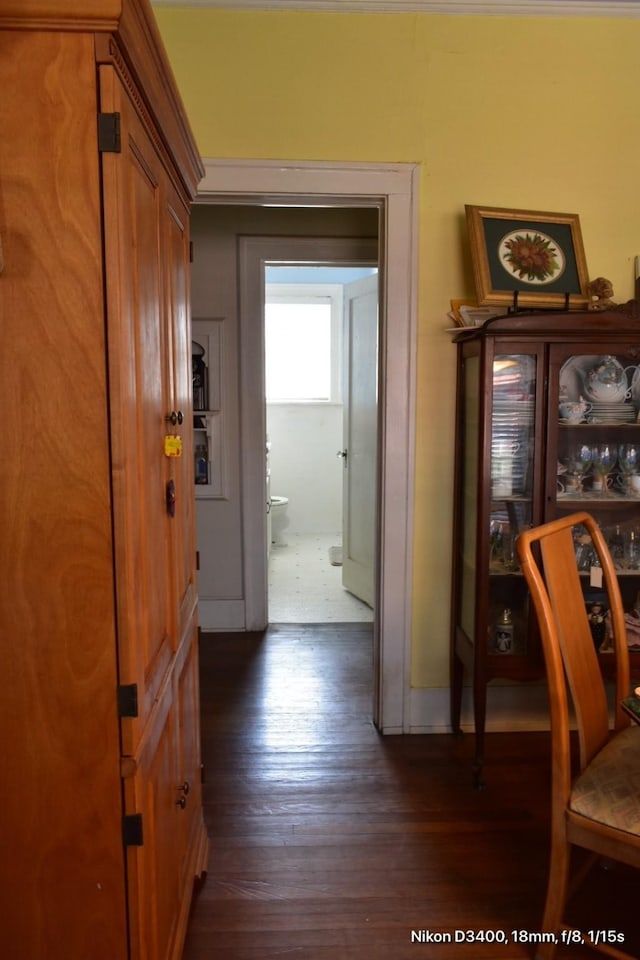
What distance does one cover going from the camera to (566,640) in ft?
5.16

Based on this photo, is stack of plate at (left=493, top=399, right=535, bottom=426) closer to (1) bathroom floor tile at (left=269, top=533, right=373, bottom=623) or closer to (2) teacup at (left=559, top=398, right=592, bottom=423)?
(2) teacup at (left=559, top=398, right=592, bottom=423)

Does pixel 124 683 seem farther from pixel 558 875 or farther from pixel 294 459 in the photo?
pixel 294 459

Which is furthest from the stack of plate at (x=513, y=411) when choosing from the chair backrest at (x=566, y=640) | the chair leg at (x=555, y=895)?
the chair leg at (x=555, y=895)

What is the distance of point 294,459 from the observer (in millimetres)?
6273

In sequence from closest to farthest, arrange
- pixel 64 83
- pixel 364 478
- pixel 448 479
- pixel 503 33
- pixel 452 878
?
pixel 64 83
pixel 452 878
pixel 503 33
pixel 448 479
pixel 364 478

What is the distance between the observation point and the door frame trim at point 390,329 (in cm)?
249

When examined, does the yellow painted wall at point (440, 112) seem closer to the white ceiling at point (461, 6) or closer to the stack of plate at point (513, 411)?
the white ceiling at point (461, 6)

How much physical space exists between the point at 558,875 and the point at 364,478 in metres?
2.73

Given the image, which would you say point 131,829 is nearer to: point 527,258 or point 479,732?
point 479,732

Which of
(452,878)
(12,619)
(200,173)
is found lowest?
(452,878)

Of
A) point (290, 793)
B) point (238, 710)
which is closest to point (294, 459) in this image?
point (238, 710)

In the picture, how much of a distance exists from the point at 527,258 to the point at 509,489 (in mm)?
872

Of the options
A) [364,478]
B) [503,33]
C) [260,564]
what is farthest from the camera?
[364,478]

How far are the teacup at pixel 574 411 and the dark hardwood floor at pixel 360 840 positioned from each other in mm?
1299
